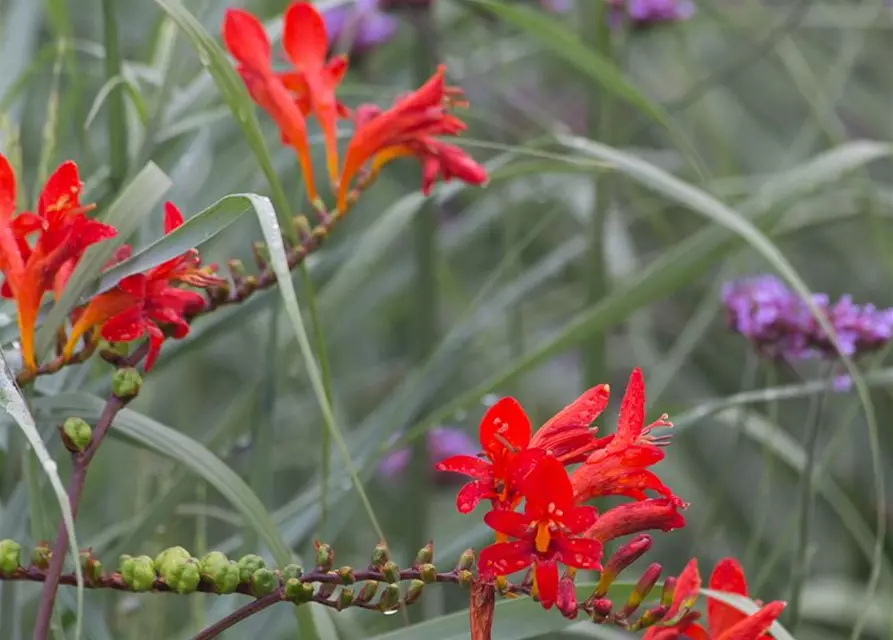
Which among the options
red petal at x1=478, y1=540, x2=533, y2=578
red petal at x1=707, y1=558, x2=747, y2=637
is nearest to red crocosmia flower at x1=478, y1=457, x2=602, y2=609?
red petal at x1=478, y1=540, x2=533, y2=578

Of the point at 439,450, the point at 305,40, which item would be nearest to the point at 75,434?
the point at 305,40

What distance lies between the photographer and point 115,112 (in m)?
0.98

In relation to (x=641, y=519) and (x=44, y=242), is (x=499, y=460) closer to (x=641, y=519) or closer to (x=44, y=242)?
(x=641, y=519)

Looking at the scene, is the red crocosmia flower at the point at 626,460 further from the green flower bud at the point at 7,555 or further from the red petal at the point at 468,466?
the green flower bud at the point at 7,555

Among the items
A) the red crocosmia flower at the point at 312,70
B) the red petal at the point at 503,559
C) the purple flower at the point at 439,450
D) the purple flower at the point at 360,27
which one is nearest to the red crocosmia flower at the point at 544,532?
the red petal at the point at 503,559

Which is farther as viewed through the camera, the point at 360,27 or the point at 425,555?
the point at 360,27

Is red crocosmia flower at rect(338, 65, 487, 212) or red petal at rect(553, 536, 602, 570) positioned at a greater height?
red crocosmia flower at rect(338, 65, 487, 212)

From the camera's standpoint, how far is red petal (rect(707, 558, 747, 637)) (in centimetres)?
69

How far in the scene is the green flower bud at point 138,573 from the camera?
0.59 metres

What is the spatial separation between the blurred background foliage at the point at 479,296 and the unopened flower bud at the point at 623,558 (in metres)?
0.13

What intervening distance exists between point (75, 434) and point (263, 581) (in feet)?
0.36

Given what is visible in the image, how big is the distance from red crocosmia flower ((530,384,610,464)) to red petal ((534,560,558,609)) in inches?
2.0

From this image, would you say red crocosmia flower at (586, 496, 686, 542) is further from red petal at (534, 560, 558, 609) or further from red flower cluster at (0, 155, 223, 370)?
red flower cluster at (0, 155, 223, 370)

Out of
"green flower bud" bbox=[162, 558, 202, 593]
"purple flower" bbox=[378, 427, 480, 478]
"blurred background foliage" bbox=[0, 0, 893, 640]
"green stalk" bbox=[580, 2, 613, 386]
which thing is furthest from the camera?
"purple flower" bbox=[378, 427, 480, 478]
